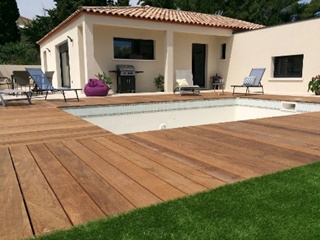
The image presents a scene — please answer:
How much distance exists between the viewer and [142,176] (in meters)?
2.61

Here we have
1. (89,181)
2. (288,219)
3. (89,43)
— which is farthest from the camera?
(89,43)

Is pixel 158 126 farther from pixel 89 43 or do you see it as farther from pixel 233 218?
pixel 233 218

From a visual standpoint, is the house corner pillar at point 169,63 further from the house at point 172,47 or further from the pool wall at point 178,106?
the pool wall at point 178,106

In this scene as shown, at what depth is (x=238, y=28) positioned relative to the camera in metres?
14.6

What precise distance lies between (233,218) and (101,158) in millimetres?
1706

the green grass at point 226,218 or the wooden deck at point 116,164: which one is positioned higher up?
the wooden deck at point 116,164

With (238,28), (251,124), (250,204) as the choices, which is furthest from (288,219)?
(238,28)

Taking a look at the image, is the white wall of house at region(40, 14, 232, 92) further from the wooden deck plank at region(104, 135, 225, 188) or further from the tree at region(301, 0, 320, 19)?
the tree at region(301, 0, 320, 19)

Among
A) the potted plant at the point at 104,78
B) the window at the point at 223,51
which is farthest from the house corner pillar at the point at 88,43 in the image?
the window at the point at 223,51

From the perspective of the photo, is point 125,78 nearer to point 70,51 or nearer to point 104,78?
point 104,78

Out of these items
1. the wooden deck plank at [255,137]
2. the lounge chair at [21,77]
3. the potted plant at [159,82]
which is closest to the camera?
the wooden deck plank at [255,137]

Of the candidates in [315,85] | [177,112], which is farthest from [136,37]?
[315,85]

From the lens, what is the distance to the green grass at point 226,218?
172cm

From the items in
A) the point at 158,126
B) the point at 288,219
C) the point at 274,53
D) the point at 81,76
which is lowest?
the point at 158,126
